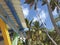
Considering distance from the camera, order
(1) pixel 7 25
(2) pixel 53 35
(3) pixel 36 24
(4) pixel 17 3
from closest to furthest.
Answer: (1) pixel 7 25
(4) pixel 17 3
(2) pixel 53 35
(3) pixel 36 24

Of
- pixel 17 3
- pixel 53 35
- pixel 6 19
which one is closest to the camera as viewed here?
pixel 6 19

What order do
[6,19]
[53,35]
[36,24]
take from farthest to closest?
1. [36,24]
2. [53,35]
3. [6,19]

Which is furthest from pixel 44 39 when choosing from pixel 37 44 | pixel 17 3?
pixel 17 3

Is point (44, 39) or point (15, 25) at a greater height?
point (15, 25)

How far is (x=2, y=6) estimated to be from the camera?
6.00m

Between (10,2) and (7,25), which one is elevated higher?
(10,2)

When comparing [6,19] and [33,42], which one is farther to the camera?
[33,42]

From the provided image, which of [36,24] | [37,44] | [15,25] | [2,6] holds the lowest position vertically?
[37,44]

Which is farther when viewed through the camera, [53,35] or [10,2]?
[53,35]

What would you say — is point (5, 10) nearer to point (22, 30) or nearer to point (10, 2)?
point (10, 2)

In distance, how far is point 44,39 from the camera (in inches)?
1326

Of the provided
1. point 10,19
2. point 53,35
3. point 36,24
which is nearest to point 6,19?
point 10,19

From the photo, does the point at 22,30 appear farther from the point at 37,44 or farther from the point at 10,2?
the point at 37,44

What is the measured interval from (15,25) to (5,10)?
0.45 m
